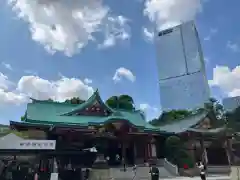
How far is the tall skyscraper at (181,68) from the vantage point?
106438 millimetres

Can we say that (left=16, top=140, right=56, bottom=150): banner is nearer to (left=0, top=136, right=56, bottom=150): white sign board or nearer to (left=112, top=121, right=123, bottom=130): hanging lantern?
(left=0, top=136, right=56, bottom=150): white sign board

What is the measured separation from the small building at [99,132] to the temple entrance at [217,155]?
2.23 ft

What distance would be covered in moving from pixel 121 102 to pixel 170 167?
1068 inches

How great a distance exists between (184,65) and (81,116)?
311 ft

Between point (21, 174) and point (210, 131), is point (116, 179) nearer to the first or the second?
point (21, 174)

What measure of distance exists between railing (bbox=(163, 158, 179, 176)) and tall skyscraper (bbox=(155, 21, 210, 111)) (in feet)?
240

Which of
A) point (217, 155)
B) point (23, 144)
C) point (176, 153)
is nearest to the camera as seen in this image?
point (23, 144)

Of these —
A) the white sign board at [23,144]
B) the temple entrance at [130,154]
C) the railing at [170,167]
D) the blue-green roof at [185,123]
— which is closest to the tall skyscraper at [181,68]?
the blue-green roof at [185,123]

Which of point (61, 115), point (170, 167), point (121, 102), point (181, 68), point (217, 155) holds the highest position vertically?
point (181, 68)

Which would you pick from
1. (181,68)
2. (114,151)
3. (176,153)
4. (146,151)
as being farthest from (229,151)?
(181,68)

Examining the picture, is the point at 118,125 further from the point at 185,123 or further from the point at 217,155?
the point at 217,155

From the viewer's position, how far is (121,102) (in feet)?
178

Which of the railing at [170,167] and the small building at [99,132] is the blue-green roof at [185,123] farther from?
the railing at [170,167]

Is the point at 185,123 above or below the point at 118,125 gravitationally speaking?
above
